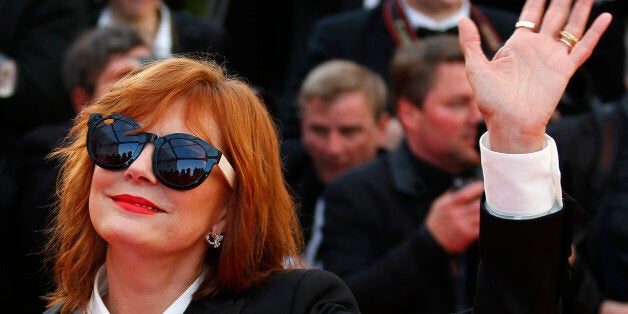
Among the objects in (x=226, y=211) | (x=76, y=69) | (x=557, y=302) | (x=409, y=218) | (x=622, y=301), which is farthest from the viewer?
(x=76, y=69)

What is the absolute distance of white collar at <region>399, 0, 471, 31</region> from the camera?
594 centimetres

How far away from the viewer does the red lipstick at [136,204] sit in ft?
9.10

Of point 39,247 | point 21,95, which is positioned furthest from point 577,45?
point 21,95

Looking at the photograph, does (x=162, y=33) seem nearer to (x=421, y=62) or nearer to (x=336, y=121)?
(x=336, y=121)

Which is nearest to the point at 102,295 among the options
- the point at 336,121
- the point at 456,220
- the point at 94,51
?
the point at 456,220

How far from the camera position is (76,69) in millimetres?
5281

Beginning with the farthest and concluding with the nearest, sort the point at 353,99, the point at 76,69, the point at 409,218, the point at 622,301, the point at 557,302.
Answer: the point at 353,99, the point at 76,69, the point at 409,218, the point at 622,301, the point at 557,302

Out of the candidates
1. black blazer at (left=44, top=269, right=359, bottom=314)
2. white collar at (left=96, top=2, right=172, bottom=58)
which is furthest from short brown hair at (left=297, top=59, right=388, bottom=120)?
black blazer at (left=44, top=269, right=359, bottom=314)

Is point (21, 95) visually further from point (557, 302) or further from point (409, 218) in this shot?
point (557, 302)

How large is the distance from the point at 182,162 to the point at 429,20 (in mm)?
3436

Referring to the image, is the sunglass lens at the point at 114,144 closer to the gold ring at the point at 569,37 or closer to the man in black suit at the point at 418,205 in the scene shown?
the gold ring at the point at 569,37

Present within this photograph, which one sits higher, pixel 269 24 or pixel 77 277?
pixel 77 277

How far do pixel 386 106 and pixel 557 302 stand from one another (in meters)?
3.38

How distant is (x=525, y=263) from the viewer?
244 centimetres
